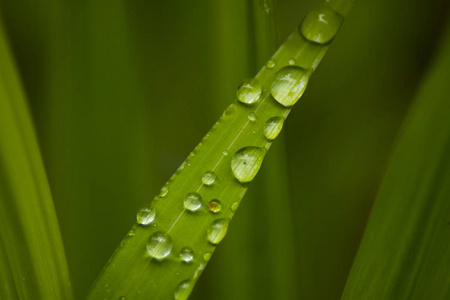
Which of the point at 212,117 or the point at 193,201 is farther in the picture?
the point at 212,117

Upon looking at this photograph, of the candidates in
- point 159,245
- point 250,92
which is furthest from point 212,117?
point 159,245

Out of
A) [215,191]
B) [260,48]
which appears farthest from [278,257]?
[260,48]

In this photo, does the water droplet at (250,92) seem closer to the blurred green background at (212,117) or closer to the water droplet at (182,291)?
the blurred green background at (212,117)

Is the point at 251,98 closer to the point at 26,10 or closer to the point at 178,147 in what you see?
the point at 178,147

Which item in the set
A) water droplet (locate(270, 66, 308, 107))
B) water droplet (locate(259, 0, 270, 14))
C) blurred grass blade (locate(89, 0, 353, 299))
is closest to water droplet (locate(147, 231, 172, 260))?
blurred grass blade (locate(89, 0, 353, 299))

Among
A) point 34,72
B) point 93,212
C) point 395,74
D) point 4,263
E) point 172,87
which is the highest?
point 395,74

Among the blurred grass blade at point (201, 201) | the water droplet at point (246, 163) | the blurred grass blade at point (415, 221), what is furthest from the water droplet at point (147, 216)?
the blurred grass blade at point (415, 221)

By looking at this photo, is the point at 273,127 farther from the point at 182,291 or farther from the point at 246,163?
the point at 182,291
